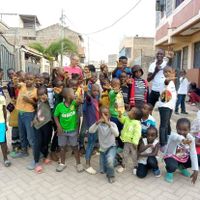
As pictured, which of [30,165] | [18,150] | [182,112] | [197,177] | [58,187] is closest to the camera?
[58,187]

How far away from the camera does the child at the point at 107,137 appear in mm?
3404

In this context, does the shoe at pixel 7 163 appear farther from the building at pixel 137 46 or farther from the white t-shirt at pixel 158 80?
the building at pixel 137 46

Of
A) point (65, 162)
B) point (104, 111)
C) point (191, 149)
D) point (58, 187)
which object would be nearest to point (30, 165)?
point (65, 162)

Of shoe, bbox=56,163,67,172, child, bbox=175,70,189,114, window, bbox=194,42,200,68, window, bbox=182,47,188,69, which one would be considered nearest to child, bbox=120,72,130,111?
shoe, bbox=56,163,67,172

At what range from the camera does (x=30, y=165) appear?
3887 mm

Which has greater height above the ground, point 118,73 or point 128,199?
point 118,73

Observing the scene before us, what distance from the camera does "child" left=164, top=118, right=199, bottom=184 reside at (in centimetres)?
344

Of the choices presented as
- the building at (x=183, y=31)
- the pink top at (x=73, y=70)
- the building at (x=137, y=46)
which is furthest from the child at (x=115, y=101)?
the building at (x=137, y=46)

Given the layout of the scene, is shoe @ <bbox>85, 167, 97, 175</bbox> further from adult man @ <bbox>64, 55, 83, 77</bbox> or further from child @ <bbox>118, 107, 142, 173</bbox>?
adult man @ <bbox>64, 55, 83, 77</bbox>

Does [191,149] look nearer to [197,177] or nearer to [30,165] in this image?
[197,177]

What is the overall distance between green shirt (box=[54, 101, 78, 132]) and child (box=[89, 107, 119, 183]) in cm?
34

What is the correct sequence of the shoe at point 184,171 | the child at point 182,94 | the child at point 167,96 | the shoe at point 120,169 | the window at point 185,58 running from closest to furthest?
the shoe at point 184,171 < the shoe at point 120,169 < the child at point 167,96 < the child at point 182,94 < the window at point 185,58

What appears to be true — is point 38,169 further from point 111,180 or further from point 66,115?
point 111,180

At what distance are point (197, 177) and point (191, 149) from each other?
1.51 feet
